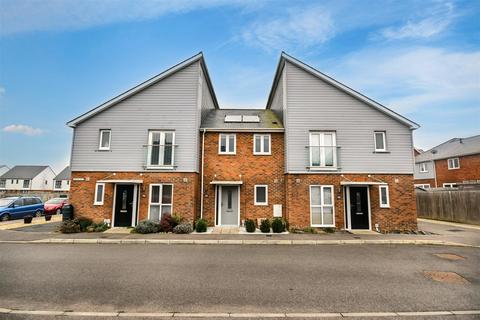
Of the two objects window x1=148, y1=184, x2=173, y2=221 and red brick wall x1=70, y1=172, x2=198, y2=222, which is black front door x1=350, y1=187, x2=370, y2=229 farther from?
window x1=148, y1=184, x2=173, y2=221

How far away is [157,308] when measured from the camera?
14.8 feet

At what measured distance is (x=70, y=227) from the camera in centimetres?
1229

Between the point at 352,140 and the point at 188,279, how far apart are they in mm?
11658

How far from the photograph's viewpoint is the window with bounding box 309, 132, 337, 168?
537 inches

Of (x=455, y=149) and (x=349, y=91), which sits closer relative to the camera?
(x=349, y=91)

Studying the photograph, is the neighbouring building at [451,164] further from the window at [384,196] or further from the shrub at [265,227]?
the shrub at [265,227]

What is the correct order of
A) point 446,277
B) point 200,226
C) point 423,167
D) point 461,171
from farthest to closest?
point 423,167, point 461,171, point 200,226, point 446,277

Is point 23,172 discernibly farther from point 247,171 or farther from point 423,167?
point 423,167

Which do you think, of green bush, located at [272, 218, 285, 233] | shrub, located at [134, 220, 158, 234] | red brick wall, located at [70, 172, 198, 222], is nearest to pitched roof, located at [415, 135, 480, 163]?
green bush, located at [272, 218, 285, 233]

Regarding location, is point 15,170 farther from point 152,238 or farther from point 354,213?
point 354,213

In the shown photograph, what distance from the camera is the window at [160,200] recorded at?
13.3 metres

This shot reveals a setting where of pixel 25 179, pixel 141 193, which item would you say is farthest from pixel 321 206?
pixel 25 179

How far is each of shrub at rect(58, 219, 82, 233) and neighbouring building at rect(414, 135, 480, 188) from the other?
32552 mm

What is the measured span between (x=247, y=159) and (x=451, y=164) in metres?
26.0
